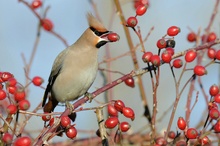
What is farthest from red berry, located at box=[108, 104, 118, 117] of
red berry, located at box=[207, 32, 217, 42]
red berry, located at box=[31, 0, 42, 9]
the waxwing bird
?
red berry, located at box=[31, 0, 42, 9]

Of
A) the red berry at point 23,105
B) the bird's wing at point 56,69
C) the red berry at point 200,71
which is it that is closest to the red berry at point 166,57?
the red berry at point 200,71

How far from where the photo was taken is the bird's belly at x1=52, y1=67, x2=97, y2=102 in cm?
338

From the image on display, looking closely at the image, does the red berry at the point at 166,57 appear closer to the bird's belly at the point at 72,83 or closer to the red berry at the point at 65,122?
the red berry at the point at 65,122

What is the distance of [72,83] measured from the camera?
3.44 m

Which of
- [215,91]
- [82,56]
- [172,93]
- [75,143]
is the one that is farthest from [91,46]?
[172,93]

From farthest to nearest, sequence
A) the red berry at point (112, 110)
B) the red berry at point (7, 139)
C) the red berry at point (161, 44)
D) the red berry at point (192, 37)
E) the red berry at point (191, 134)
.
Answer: the red berry at point (192, 37)
the red berry at point (161, 44)
the red berry at point (112, 110)
the red berry at point (191, 134)
the red berry at point (7, 139)

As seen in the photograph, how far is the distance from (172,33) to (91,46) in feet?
3.89

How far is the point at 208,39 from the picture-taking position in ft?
9.95

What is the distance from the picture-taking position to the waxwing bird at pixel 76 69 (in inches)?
133

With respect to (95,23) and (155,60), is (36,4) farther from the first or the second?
(155,60)

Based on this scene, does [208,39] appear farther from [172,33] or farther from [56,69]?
[56,69]

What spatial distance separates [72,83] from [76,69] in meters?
0.09

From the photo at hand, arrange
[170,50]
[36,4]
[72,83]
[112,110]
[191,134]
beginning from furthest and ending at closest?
[36,4], [72,83], [170,50], [112,110], [191,134]

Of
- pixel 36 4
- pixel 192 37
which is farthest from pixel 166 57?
pixel 36 4
